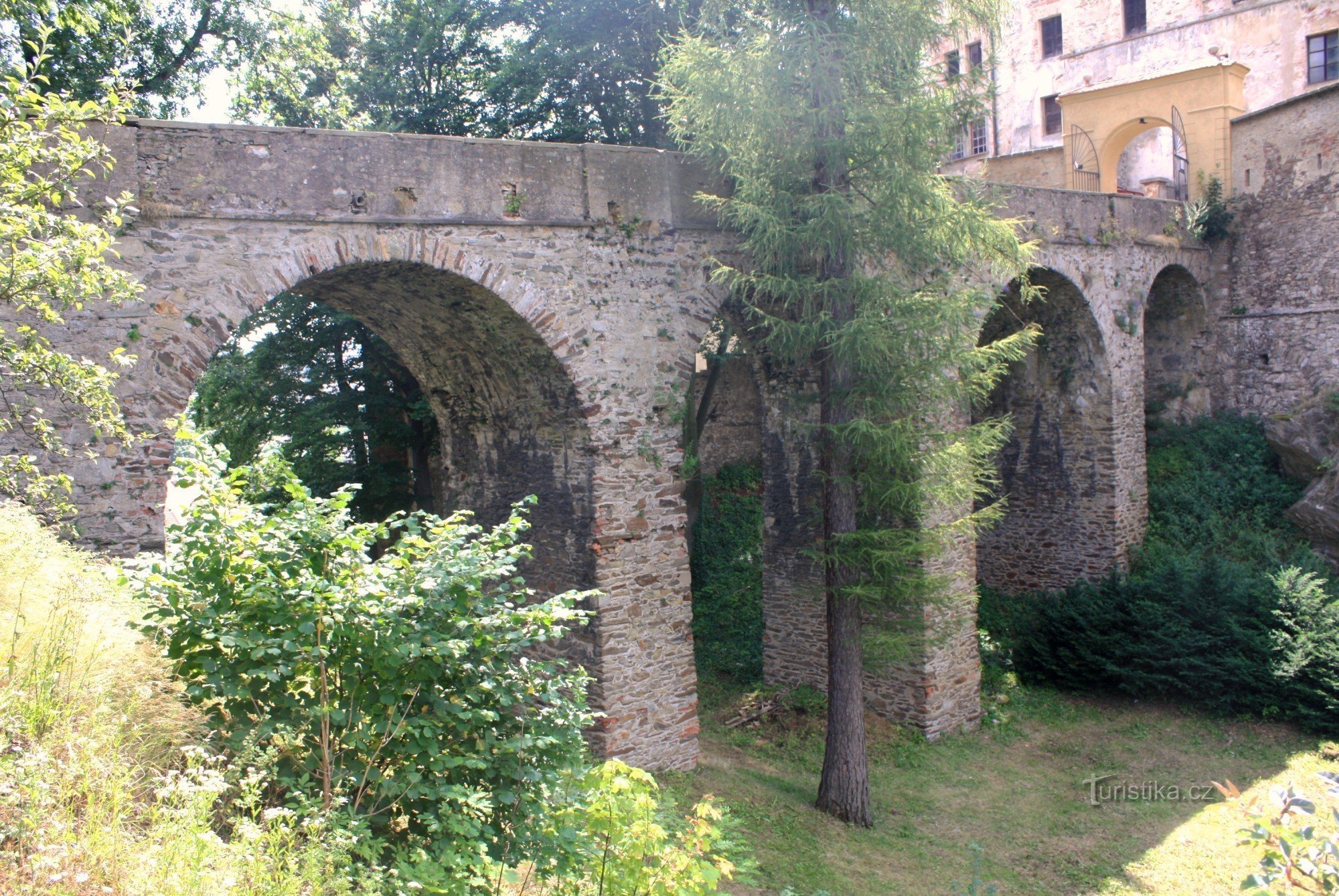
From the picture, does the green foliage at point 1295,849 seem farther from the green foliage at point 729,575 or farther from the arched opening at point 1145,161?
the arched opening at point 1145,161

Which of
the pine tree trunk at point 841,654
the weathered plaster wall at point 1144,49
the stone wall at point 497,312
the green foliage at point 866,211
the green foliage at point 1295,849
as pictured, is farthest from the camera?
the weathered plaster wall at point 1144,49

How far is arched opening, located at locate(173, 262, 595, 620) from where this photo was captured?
8523mm

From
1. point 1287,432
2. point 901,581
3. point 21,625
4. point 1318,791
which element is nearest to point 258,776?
point 21,625

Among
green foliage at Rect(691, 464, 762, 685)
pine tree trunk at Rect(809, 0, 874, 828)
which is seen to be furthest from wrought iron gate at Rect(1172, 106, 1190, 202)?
pine tree trunk at Rect(809, 0, 874, 828)

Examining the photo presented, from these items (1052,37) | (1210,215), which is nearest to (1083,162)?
(1210,215)

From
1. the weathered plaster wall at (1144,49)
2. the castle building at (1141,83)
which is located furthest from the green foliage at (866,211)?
the weathered plaster wall at (1144,49)

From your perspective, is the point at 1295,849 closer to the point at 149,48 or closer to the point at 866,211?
the point at 866,211

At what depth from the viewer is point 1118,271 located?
13906 mm

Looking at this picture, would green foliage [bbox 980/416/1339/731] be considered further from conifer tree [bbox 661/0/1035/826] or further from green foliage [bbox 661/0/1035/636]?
green foliage [bbox 661/0/1035/636]

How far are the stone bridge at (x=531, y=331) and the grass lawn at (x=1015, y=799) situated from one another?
0.68m

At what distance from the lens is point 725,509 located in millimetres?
16297

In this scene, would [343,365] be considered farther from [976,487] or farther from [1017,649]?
[1017,649]

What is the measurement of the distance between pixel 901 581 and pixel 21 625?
648 centimetres

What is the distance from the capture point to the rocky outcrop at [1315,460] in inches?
523
